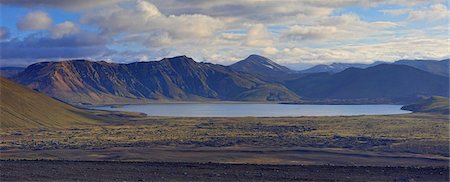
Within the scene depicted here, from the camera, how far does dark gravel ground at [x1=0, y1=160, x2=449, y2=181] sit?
16092 millimetres

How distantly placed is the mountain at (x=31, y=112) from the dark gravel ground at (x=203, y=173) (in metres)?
65.4

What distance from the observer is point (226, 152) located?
143 feet

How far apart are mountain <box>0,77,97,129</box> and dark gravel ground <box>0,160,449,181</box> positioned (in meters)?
65.4

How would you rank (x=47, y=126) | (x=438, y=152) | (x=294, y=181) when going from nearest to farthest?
(x=294, y=181) < (x=438, y=152) < (x=47, y=126)

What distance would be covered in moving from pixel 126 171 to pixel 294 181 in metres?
5.47

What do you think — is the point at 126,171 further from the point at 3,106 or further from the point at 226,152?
the point at 3,106

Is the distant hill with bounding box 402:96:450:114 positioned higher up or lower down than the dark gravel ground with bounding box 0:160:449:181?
lower down

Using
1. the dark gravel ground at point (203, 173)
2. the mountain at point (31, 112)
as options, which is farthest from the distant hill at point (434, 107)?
the dark gravel ground at point (203, 173)

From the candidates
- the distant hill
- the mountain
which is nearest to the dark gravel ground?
the mountain

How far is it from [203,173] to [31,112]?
81.6 m

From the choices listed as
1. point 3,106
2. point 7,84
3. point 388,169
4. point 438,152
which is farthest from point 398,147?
point 7,84

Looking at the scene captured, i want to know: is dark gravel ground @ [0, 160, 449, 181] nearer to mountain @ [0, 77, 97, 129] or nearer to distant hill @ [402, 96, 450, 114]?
mountain @ [0, 77, 97, 129]

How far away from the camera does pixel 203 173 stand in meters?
17.0

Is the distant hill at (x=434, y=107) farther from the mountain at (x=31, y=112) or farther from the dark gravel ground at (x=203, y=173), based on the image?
the dark gravel ground at (x=203, y=173)
